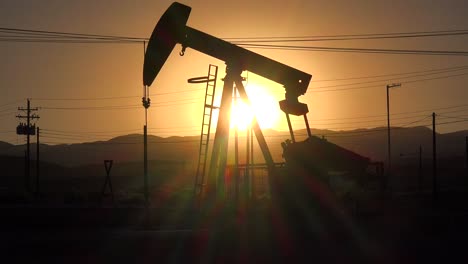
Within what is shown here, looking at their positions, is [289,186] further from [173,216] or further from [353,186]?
[173,216]

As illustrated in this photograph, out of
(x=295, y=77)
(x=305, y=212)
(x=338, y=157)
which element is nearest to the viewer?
(x=305, y=212)

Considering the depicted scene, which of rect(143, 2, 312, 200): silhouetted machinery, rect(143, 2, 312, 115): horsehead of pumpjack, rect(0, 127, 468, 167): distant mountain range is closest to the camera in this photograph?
rect(143, 2, 312, 115): horsehead of pumpjack

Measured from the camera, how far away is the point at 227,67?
17391 mm

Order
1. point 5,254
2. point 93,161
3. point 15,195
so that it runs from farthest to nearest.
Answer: point 93,161, point 15,195, point 5,254

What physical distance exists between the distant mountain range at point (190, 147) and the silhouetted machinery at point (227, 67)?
89.5m

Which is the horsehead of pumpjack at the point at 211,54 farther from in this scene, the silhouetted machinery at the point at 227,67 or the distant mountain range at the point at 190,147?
the distant mountain range at the point at 190,147

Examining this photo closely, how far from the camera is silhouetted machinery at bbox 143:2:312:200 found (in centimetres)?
1634

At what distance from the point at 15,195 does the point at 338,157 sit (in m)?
19.6

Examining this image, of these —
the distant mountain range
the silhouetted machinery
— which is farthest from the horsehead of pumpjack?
the distant mountain range

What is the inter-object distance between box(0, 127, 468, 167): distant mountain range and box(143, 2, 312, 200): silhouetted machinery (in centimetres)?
8947

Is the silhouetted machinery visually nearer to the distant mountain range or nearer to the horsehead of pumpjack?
the horsehead of pumpjack

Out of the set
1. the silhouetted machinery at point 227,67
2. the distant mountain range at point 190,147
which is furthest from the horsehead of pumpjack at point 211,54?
the distant mountain range at point 190,147

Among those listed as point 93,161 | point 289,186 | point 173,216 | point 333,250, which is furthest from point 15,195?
point 93,161

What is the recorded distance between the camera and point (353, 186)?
16859mm
